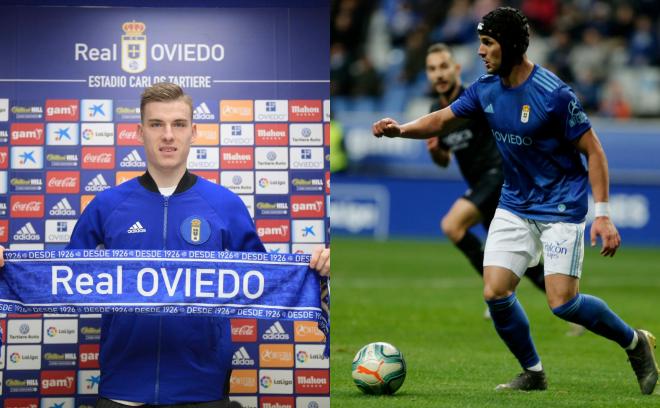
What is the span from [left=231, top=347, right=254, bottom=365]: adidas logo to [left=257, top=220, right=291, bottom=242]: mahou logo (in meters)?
0.60

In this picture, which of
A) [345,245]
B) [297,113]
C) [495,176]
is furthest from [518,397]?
[345,245]

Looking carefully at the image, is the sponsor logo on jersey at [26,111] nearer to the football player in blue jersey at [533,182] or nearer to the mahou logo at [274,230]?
the mahou logo at [274,230]

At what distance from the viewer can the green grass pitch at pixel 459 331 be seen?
24.3 ft

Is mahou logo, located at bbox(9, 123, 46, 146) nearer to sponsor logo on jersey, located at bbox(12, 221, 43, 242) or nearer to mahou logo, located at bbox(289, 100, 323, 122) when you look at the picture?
sponsor logo on jersey, located at bbox(12, 221, 43, 242)

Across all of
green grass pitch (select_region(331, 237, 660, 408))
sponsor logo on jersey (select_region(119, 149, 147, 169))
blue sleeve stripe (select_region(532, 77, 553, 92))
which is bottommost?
green grass pitch (select_region(331, 237, 660, 408))

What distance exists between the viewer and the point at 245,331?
21.5 ft

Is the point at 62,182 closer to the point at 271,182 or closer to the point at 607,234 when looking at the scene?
the point at 271,182

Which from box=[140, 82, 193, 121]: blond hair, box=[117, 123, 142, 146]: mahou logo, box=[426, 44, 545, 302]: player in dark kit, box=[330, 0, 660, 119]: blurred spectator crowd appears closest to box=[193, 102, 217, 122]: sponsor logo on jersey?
box=[117, 123, 142, 146]: mahou logo

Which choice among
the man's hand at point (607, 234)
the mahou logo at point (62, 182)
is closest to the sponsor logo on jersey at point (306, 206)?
the mahou logo at point (62, 182)

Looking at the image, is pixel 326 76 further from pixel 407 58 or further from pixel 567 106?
pixel 407 58

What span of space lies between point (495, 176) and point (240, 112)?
184 inches

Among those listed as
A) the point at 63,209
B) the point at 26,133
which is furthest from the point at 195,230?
the point at 26,133

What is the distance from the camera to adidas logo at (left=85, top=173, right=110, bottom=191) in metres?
6.48

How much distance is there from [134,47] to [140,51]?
0.04m
